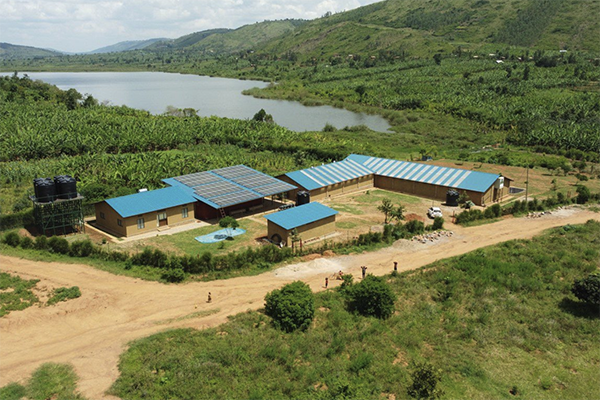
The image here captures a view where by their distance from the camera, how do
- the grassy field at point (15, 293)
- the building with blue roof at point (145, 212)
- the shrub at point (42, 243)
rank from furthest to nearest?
the building with blue roof at point (145, 212), the shrub at point (42, 243), the grassy field at point (15, 293)

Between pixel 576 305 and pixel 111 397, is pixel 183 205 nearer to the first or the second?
pixel 111 397

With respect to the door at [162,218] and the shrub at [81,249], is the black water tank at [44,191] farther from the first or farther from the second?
the door at [162,218]

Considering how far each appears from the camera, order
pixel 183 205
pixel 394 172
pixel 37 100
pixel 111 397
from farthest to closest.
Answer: pixel 37 100 < pixel 394 172 < pixel 183 205 < pixel 111 397

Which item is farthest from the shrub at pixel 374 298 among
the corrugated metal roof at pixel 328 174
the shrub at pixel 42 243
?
the corrugated metal roof at pixel 328 174

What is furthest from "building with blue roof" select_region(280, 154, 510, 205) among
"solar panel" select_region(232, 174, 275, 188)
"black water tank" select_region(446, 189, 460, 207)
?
"solar panel" select_region(232, 174, 275, 188)

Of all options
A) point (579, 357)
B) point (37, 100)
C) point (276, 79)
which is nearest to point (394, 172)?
point (579, 357)

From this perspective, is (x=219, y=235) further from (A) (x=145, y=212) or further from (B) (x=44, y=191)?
(B) (x=44, y=191)

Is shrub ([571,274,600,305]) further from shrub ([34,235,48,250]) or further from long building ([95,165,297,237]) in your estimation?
shrub ([34,235,48,250])
